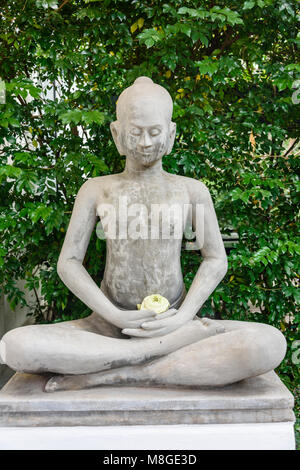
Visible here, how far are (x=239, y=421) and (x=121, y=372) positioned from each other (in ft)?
1.88

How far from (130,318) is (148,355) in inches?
8.2

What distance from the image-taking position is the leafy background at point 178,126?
3203 millimetres

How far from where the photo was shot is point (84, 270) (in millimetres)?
2623

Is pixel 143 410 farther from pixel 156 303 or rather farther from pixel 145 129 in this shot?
pixel 145 129

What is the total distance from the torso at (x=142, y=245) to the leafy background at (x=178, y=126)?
57cm

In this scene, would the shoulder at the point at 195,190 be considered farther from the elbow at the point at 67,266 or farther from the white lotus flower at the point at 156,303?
the elbow at the point at 67,266

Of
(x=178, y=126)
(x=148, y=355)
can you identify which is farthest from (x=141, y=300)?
(x=178, y=126)

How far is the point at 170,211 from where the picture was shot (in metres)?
2.60

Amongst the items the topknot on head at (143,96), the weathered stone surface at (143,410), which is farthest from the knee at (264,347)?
the topknot on head at (143,96)

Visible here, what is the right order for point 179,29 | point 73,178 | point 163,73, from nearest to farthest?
point 179,29
point 73,178
point 163,73

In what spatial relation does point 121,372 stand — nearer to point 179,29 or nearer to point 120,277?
point 120,277

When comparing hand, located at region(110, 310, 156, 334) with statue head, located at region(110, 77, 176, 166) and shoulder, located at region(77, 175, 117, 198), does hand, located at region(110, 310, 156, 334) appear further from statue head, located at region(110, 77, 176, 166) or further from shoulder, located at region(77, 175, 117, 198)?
statue head, located at region(110, 77, 176, 166)

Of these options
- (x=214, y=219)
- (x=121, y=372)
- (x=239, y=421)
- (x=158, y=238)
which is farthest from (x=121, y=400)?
(x=214, y=219)

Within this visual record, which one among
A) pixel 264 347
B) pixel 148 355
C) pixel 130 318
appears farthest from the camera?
pixel 130 318
